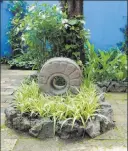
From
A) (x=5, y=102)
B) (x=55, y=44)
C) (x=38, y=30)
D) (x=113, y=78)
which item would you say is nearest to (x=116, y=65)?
(x=113, y=78)

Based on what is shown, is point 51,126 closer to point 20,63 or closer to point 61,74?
point 61,74

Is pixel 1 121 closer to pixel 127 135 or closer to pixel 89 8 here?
pixel 127 135

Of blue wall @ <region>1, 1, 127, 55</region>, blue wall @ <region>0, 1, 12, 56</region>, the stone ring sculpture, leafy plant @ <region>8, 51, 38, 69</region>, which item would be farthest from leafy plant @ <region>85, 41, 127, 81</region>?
blue wall @ <region>0, 1, 12, 56</region>

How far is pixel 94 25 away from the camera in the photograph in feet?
31.8

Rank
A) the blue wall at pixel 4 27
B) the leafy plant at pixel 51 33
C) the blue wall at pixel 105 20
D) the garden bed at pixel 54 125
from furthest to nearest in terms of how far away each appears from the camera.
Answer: the blue wall at pixel 4 27, the blue wall at pixel 105 20, the leafy plant at pixel 51 33, the garden bed at pixel 54 125

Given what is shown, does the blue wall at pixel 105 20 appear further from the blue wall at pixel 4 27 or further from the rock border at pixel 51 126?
the rock border at pixel 51 126

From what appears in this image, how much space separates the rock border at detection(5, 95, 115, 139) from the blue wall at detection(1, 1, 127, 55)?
620cm

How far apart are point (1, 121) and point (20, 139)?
69 cm

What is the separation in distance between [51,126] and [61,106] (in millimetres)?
319

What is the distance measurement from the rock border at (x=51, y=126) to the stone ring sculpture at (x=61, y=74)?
2.48 feet

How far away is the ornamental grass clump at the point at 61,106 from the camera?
357 cm

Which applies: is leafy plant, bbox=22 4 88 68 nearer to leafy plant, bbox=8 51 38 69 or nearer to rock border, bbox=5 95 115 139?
rock border, bbox=5 95 115 139

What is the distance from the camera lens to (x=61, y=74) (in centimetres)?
443

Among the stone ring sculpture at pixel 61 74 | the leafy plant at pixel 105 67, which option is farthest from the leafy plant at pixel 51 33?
the stone ring sculpture at pixel 61 74
